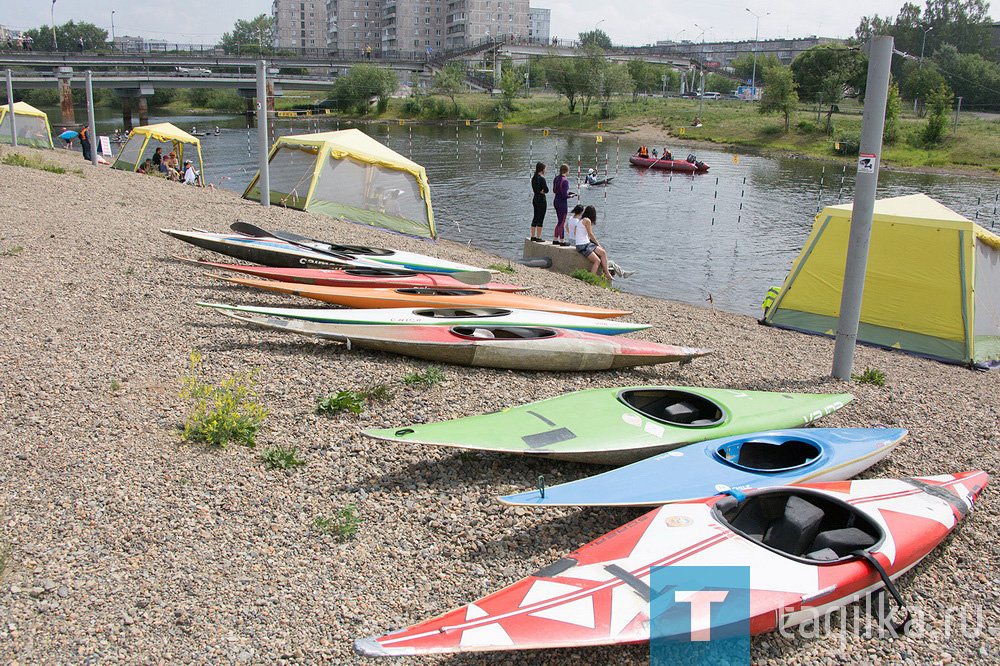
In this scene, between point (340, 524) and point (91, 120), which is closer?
point (340, 524)

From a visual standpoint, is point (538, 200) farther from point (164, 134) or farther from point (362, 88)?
point (362, 88)

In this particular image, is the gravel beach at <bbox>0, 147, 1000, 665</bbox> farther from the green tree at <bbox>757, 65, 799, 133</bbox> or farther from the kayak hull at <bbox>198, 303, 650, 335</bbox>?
the green tree at <bbox>757, 65, 799, 133</bbox>

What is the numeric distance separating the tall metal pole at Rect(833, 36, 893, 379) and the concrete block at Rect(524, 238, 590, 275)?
6.53m

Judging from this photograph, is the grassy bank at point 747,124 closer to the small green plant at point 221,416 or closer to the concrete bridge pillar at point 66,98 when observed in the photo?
the concrete bridge pillar at point 66,98

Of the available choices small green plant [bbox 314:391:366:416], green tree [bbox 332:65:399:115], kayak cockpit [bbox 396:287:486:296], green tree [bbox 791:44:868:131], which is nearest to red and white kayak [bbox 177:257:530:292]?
kayak cockpit [bbox 396:287:486:296]

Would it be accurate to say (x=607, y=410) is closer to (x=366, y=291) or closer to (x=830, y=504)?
(x=830, y=504)

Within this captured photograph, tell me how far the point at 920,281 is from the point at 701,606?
24.3 ft

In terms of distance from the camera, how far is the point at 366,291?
306 inches

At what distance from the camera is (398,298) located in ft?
25.2

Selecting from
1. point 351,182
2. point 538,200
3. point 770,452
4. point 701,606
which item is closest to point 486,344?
point 770,452

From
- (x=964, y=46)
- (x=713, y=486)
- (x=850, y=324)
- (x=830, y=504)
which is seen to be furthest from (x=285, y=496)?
(x=964, y=46)

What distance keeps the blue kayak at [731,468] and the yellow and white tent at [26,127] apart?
2511cm

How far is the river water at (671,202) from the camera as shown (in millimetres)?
16188

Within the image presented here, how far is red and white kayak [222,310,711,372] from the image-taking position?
20.7 ft
